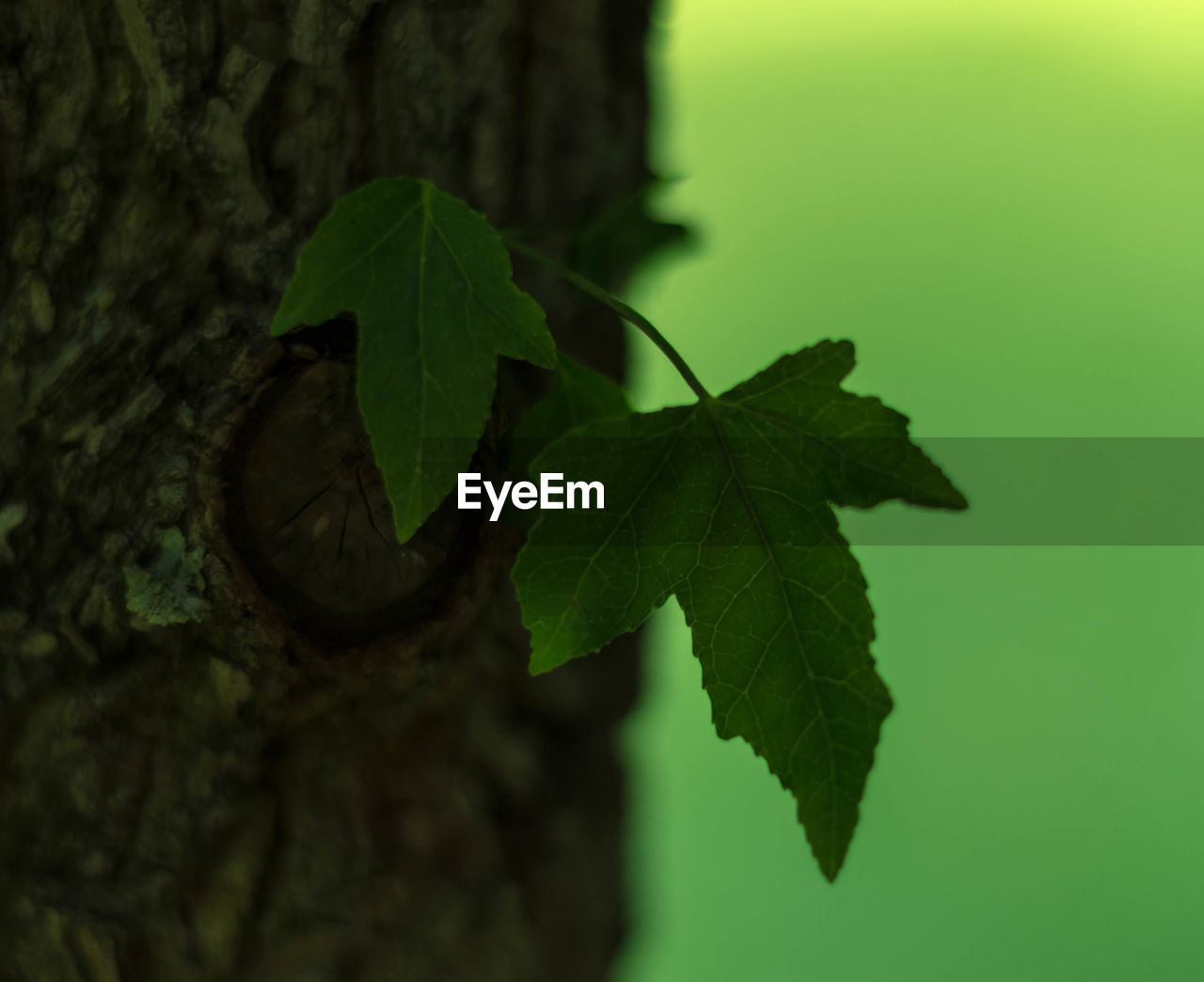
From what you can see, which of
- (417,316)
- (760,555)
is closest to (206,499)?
(417,316)

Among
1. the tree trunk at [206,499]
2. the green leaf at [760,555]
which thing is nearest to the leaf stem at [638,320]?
the green leaf at [760,555]

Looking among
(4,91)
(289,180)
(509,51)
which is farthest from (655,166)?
(4,91)

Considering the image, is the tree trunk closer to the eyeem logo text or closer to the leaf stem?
the eyeem logo text

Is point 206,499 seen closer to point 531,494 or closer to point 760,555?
point 531,494

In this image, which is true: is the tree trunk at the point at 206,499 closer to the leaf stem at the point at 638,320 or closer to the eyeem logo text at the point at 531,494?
the eyeem logo text at the point at 531,494

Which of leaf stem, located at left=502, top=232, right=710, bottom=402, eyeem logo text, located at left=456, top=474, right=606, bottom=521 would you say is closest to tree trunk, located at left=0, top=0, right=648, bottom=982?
eyeem logo text, located at left=456, top=474, right=606, bottom=521

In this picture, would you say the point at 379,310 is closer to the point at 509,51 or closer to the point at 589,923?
the point at 509,51
